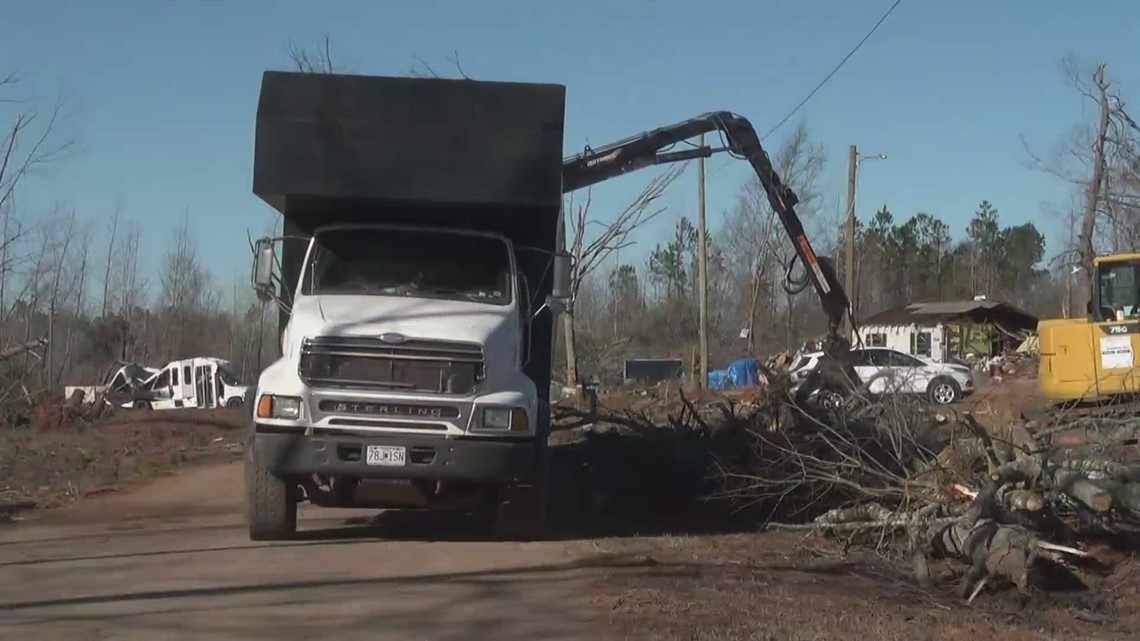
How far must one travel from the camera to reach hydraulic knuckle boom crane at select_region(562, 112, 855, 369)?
1689 cm

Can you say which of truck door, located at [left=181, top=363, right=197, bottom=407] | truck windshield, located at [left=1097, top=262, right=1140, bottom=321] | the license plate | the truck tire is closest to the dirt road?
the truck tire

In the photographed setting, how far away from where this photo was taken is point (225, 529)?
12047 millimetres

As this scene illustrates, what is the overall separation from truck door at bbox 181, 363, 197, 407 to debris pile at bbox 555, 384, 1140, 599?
1146 inches

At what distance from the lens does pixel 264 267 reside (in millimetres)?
11336

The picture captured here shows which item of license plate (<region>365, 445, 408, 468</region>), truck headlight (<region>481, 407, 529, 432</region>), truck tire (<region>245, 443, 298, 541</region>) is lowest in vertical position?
truck tire (<region>245, 443, 298, 541</region>)

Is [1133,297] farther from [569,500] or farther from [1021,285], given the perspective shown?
[1021,285]

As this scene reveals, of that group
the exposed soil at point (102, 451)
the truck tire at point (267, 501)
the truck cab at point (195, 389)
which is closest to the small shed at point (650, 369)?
the truck cab at point (195, 389)

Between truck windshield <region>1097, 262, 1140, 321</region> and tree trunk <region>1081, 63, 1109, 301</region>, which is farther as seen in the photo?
tree trunk <region>1081, 63, 1109, 301</region>

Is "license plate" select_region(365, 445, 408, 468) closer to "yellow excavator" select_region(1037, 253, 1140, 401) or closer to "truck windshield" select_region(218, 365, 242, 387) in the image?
"yellow excavator" select_region(1037, 253, 1140, 401)

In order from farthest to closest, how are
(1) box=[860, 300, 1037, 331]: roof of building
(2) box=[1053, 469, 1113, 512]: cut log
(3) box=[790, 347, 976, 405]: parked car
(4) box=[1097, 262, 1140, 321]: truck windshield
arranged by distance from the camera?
(1) box=[860, 300, 1037, 331]: roof of building, (4) box=[1097, 262, 1140, 321]: truck windshield, (3) box=[790, 347, 976, 405]: parked car, (2) box=[1053, 469, 1113, 512]: cut log

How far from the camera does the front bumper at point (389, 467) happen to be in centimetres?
1021

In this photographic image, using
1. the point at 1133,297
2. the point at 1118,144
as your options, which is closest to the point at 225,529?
the point at 1133,297

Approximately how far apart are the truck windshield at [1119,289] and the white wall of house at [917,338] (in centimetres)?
2939

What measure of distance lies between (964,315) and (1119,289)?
102 feet
